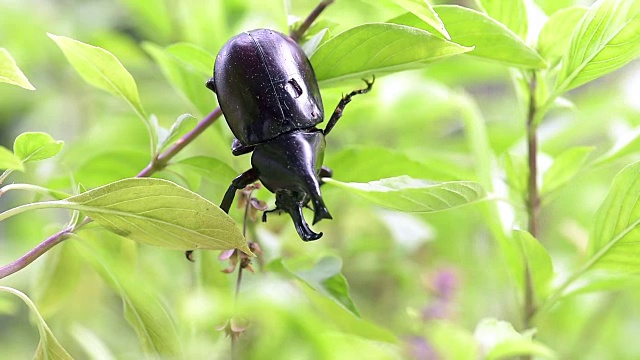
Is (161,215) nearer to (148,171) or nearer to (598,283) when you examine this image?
(148,171)

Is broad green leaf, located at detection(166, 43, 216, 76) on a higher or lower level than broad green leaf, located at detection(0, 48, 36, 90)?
lower

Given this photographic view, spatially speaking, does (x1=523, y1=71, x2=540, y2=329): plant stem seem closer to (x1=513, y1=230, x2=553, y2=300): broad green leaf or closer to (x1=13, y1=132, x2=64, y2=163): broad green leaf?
(x1=513, y1=230, x2=553, y2=300): broad green leaf

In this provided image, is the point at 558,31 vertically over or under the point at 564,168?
over

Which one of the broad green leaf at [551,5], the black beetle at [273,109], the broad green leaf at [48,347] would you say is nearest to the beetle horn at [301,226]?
the black beetle at [273,109]

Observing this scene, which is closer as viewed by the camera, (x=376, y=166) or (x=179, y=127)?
(x=179, y=127)

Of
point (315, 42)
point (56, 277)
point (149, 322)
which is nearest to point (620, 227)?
point (315, 42)

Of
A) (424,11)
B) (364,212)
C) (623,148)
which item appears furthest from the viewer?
(364,212)

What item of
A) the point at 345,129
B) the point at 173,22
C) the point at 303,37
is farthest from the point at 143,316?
the point at 173,22

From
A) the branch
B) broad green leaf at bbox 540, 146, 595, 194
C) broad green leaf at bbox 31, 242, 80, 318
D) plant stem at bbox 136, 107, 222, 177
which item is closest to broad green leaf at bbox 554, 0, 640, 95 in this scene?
broad green leaf at bbox 540, 146, 595, 194
